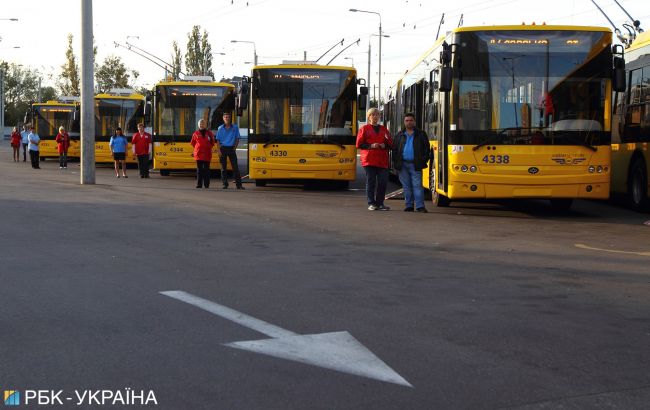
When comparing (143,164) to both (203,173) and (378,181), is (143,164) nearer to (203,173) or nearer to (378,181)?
(203,173)

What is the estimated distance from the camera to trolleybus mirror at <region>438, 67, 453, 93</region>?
1417 centimetres

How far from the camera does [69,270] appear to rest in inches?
329

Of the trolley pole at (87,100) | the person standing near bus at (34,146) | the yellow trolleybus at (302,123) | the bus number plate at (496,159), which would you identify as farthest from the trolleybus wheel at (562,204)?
the person standing near bus at (34,146)

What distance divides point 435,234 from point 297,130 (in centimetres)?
1002

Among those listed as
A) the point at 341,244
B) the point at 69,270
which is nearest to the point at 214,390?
the point at 69,270

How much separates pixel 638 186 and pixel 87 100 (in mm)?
13710

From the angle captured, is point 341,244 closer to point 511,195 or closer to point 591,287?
point 591,287

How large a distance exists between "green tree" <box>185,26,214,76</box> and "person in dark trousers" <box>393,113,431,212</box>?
67926 mm

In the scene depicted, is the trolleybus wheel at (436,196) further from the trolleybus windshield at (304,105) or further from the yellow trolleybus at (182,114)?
the yellow trolleybus at (182,114)

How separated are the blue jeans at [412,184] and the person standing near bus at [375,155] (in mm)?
362

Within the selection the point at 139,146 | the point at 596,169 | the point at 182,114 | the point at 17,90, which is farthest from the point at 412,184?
the point at 17,90

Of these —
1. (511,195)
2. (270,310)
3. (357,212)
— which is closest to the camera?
(270,310)

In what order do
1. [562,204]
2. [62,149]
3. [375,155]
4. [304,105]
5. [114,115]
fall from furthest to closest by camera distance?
[114,115] → [62,149] → [304,105] → [562,204] → [375,155]

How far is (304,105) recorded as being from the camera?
71.1 feet
